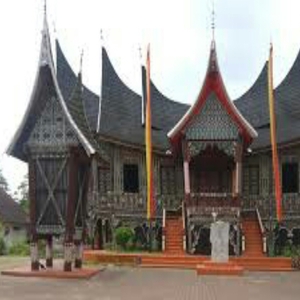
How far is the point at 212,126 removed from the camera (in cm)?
2562

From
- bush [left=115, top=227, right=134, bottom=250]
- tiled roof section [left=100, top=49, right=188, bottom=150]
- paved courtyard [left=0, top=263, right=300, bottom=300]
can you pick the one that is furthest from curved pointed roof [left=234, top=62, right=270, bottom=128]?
paved courtyard [left=0, top=263, right=300, bottom=300]

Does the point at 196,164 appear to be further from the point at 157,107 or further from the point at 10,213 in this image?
the point at 10,213

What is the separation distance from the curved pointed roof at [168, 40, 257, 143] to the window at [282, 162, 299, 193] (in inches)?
123

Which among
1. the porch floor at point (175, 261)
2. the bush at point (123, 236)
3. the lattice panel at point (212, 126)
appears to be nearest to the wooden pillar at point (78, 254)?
the porch floor at point (175, 261)

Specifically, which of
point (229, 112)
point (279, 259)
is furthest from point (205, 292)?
point (229, 112)

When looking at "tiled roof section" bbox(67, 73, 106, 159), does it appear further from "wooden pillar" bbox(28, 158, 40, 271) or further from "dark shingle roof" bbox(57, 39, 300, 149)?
"dark shingle roof" bbox(57, 39, 300, 149)

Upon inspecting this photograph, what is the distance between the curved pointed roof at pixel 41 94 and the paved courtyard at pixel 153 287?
150 inches

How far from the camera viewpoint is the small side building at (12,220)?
142 feet

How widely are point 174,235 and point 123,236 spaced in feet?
6.54

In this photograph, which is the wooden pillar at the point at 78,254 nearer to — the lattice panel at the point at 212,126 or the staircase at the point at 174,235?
the staircase at the point at 174,235

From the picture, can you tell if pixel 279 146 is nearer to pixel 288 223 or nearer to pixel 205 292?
pixel 288 223

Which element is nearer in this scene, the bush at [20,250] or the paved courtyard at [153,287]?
the paved courtyard at [153,287]

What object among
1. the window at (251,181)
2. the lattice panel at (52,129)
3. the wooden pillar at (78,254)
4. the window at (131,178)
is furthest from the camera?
the window at (131,178)

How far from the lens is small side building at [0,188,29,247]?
142 feet
